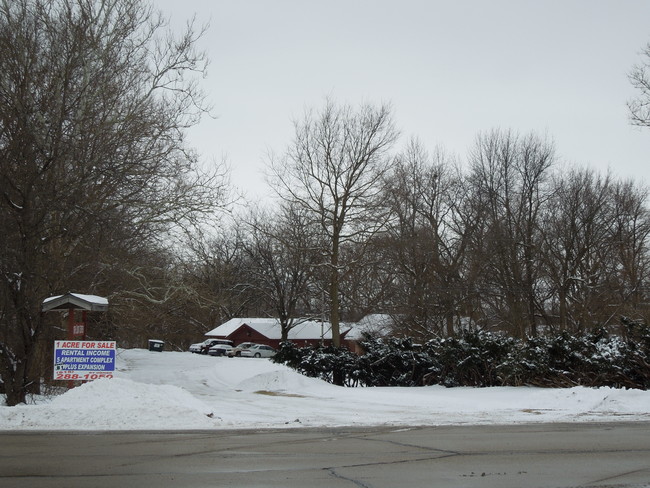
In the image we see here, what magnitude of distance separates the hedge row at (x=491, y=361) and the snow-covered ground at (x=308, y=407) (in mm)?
997

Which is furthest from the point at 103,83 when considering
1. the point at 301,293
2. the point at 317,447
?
the point at 301,293

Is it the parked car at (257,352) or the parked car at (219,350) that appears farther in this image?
the parked car at (257,352)

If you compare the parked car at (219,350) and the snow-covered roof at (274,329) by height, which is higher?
the snow-covered roof at (274,329)

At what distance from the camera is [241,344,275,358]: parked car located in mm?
65000

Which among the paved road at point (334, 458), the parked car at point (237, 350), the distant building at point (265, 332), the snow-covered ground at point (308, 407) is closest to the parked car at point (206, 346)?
the parked car at point (237, 350)

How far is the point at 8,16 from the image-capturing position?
682 inches

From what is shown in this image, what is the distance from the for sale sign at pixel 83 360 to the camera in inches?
623

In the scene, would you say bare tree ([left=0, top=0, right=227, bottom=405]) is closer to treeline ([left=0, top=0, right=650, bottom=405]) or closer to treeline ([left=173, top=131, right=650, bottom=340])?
treeline ([left=0, top=0, right=650, bottom=405])

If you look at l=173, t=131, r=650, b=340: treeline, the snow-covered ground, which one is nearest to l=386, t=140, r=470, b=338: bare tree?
l=173, t=131, r=650, b=340: treeline

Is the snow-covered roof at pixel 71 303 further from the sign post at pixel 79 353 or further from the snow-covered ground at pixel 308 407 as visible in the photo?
the snow-covered ground at pixel 308 407

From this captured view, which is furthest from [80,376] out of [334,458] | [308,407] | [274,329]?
[274,329]

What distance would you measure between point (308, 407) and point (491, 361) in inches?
288

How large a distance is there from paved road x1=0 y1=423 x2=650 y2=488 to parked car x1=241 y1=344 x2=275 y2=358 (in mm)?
52991

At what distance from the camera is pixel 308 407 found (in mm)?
18234
